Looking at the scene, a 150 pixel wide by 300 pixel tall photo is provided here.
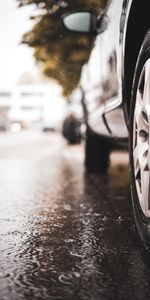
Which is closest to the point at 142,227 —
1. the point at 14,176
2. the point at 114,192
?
the point at 114,192

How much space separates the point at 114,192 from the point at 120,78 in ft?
6.40

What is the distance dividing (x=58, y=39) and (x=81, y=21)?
2969 mm

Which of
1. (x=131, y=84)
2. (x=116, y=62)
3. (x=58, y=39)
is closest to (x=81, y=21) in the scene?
(x=116, y=62)

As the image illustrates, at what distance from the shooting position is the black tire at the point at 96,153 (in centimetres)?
588

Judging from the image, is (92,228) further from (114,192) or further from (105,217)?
(114,192)

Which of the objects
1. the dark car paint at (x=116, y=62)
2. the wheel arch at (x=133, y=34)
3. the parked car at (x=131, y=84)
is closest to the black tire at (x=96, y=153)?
the dark car paint at (x=116, y=62)

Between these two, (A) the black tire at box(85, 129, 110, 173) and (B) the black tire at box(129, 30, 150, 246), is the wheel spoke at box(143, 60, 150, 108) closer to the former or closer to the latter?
(B) the black tire at box(129, 30, 150, 246)

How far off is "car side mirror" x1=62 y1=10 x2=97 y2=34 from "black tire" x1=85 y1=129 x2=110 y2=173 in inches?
72.4

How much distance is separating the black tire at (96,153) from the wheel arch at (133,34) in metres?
3.14

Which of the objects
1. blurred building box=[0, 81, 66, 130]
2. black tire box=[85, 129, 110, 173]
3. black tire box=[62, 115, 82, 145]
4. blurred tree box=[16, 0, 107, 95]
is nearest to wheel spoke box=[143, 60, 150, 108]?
blurred tree box=[16, 0, 107, 95]

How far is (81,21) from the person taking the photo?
399cm

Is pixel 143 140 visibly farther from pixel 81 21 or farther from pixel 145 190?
pixel 81 21

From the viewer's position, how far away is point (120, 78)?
264 cm

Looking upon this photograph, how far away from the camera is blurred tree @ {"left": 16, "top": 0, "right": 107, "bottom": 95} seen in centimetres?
579
